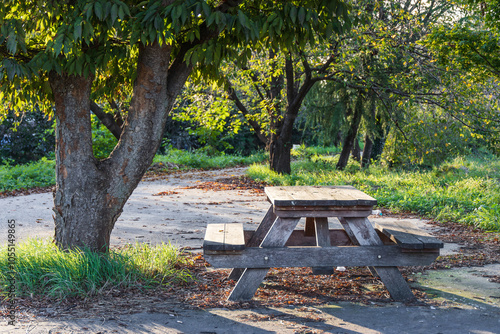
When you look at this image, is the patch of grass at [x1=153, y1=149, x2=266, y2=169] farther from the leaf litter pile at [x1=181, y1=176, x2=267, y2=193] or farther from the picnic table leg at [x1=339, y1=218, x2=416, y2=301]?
the picnic table leg at [x1=339, y1=218, x2=416, y2=301]

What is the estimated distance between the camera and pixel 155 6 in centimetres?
377

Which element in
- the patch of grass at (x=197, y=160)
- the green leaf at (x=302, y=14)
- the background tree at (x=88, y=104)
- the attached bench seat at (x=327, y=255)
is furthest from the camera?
the patch of grass at (x=197, y=160)

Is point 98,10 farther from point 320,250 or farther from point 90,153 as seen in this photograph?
point 320,250

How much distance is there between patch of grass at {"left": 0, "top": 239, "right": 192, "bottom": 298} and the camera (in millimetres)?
3941

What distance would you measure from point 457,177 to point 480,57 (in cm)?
705

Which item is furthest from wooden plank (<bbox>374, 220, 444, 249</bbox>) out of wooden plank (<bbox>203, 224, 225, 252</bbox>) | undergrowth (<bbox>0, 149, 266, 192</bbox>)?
undergrowth (<bbox>0, 149, 266, 192</bbox>)

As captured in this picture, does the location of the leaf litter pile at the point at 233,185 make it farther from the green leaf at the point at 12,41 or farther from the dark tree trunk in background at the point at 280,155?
the green leaf at the point at 12,41

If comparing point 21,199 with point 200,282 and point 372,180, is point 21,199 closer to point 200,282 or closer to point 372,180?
point 200,282

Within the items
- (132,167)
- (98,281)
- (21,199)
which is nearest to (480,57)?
(132,167)

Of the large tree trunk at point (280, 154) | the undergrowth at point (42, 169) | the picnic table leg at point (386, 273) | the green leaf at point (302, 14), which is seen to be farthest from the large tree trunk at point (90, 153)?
the large tree trunk at point (280, 154)

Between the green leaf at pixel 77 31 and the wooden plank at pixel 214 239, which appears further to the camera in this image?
the wooden plank at pixel 214 239

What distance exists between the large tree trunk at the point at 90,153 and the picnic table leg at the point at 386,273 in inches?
85.0

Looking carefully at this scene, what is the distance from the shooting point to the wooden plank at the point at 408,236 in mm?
3891

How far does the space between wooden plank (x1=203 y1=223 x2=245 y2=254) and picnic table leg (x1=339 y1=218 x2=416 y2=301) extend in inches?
41.7
